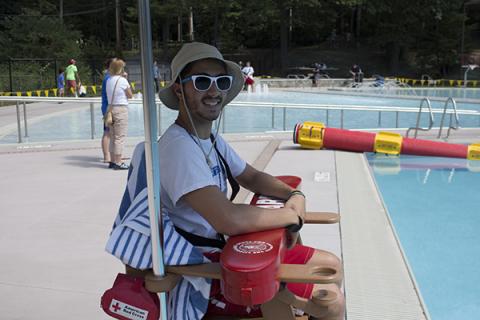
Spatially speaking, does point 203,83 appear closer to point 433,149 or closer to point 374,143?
point 374,143

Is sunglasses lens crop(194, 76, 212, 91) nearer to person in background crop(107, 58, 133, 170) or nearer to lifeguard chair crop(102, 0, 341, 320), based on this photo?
lifeguard chair crop(102, 0, 341, 320)

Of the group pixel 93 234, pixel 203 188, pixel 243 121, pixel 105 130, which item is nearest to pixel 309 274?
pixel 203 188

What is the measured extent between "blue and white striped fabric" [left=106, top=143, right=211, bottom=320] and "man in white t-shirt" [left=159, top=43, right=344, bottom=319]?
0.10 metres

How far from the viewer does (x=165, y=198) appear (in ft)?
7.65

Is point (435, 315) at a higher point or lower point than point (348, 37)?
lower

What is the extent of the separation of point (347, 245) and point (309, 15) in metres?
42.2

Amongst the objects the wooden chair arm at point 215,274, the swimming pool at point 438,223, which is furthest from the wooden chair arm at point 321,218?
the swimming pool at point 438,223

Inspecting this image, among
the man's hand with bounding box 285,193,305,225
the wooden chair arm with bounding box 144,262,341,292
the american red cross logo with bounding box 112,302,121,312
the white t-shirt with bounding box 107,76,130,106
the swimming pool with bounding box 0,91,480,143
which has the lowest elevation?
the swimming pool with bounding box 0,91,480,143

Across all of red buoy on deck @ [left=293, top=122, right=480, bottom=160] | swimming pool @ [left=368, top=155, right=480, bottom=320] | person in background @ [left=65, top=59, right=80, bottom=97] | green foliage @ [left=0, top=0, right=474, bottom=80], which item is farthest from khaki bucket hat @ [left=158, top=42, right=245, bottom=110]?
green foliage @ [left=0, top=0, right=474, bottom=80]

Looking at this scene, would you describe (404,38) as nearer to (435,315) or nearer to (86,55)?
(86,55)

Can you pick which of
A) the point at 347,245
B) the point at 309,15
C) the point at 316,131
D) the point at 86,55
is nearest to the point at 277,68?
the point at 309,15

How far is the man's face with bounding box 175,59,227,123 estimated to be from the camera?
236 centimetres

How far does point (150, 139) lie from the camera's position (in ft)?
6.74

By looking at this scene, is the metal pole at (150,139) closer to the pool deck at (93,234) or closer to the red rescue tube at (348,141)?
the pool deck at (93,234)
